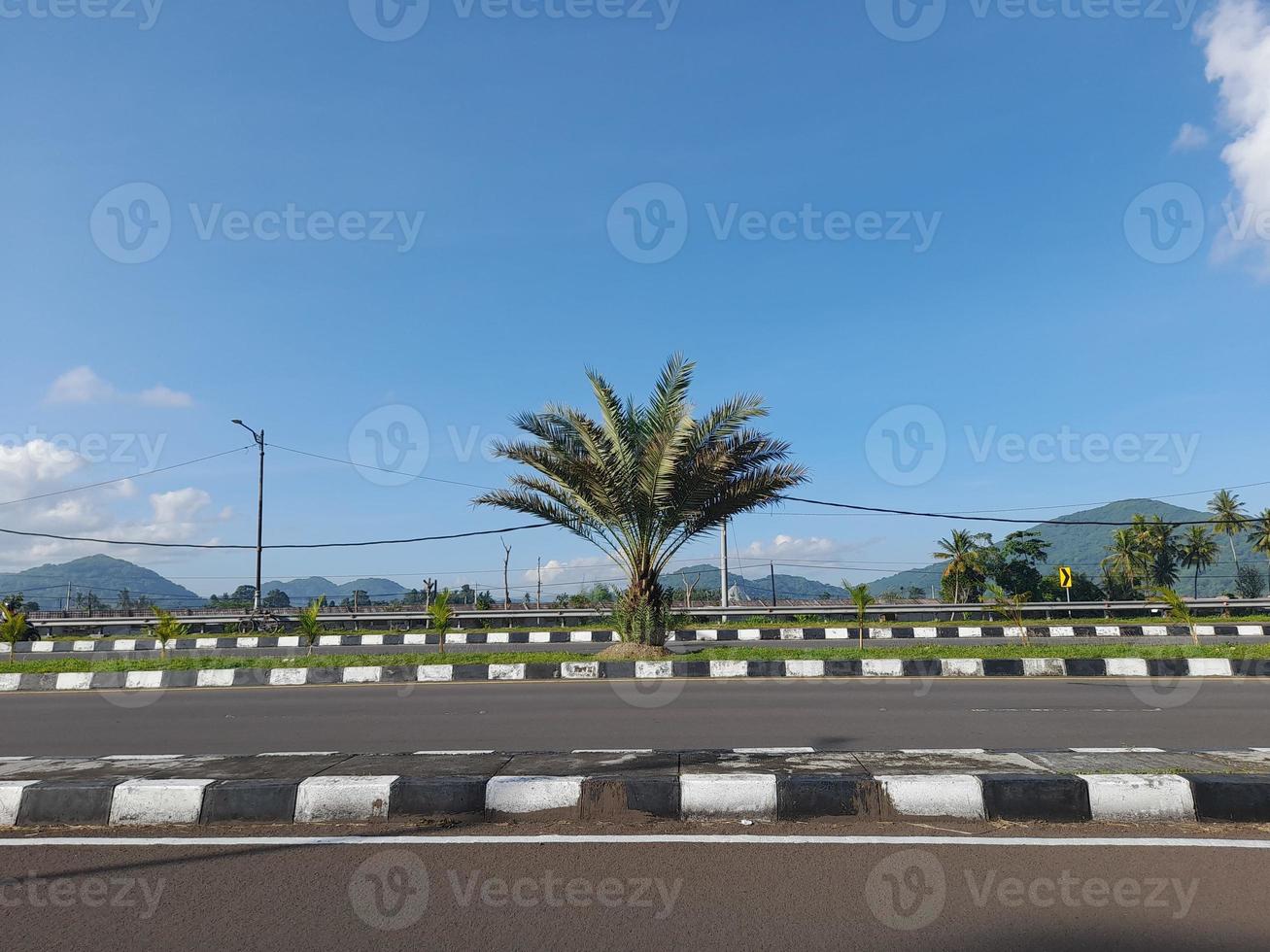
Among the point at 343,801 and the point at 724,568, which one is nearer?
the point at 343,801

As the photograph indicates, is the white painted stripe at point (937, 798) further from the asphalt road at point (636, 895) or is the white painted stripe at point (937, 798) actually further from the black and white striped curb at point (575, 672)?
the black and white striped curb at point (575, 672)

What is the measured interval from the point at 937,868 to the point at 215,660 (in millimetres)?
14042

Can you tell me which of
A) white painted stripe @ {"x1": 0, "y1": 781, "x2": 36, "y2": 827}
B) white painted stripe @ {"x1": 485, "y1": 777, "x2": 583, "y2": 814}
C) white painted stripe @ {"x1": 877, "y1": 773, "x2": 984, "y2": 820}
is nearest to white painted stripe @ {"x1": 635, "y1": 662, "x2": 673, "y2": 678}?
white painted stripe @ {"x1": 485, "y1": 777, "x2": 583, "y2": 814}

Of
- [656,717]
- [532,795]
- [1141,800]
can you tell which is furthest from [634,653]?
[1141,800]

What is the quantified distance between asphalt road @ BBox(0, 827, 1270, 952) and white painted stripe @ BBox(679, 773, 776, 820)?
42 cm

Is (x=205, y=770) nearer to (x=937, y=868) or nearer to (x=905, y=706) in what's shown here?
(x=937, y=868)

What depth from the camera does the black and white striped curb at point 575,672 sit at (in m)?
12.7

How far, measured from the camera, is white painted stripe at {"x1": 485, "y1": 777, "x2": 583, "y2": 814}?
4727mm

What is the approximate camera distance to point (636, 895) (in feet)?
11.9

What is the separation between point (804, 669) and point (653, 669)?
2391 millimetres

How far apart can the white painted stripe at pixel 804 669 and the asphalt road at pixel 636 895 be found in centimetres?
870

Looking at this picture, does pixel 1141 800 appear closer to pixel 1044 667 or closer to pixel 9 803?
pixel 9 803

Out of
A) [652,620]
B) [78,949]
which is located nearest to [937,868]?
[78,949]

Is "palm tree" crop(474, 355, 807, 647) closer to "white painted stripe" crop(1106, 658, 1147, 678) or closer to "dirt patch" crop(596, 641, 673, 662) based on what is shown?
"dirt patch" crop(596, 641, 673, 662)
